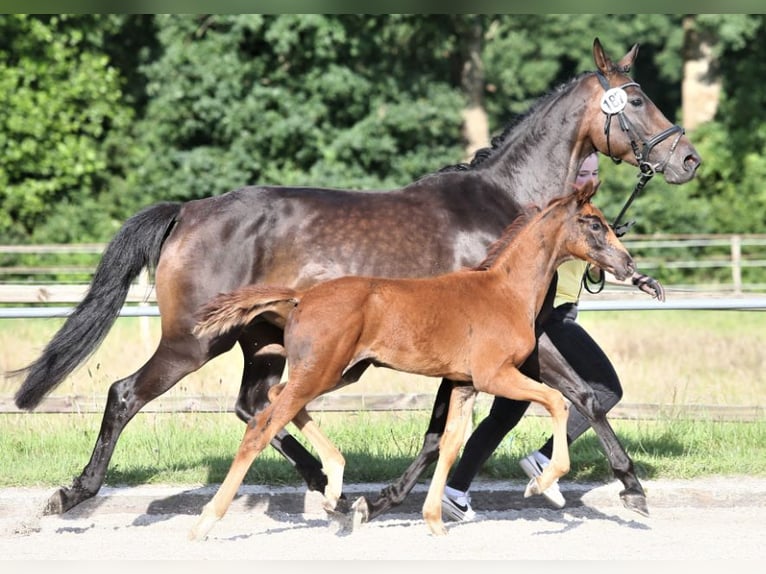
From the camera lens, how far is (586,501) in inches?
242

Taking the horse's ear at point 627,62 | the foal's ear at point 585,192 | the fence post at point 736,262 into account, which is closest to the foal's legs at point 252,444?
the foal's ear at point 585,192

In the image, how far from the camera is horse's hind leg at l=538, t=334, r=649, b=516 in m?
5.54

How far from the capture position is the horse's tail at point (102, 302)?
599cm

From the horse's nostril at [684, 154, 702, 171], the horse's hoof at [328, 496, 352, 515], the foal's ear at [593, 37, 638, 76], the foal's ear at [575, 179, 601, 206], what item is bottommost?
the horse's hoof at [328, 496, 352, 515]

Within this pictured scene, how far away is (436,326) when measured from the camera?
204 inches

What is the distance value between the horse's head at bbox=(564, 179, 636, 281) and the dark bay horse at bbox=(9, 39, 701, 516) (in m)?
0.49

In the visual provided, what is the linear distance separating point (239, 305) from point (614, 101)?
2.24 meters

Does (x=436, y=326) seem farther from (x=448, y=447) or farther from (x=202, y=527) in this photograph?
(x=202, y=527)

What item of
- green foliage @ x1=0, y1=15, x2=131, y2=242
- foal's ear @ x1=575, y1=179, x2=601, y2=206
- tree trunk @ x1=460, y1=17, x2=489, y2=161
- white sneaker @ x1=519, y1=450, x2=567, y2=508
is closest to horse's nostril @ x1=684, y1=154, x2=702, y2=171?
foal's ear @ x1=575, y1=179, x2=601, y2=206

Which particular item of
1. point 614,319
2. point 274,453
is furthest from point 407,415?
point 614,319

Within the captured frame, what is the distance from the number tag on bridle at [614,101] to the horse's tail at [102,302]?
2273mm

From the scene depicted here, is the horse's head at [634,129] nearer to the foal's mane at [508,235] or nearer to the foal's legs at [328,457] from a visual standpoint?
the foal's mane at [508,235]

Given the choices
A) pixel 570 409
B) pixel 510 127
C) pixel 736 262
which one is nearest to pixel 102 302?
pixel 510 127

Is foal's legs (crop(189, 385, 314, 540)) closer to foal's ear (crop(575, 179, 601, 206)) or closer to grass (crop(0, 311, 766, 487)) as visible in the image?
grass (crop(0, 311, 766, 487))
